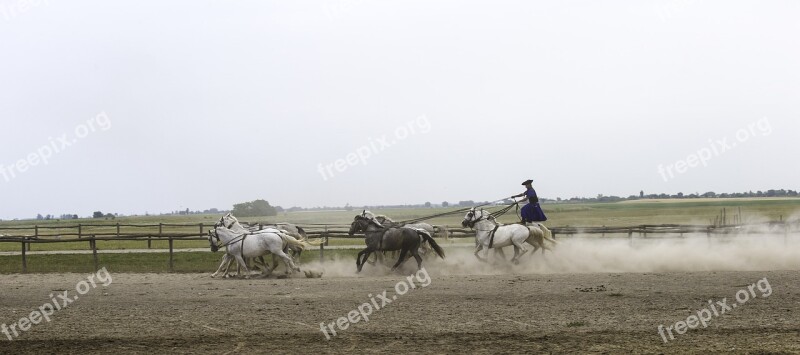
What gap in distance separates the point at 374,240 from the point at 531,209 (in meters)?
4.62

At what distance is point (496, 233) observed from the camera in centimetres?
2111

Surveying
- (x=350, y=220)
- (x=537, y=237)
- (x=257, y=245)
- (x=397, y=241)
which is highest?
(x=350, y=220)

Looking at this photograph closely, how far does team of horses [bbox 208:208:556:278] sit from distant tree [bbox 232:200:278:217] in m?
69.4

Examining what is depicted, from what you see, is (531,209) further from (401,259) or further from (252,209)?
(252,209)

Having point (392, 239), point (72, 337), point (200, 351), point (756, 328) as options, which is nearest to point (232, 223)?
point (392, 239)

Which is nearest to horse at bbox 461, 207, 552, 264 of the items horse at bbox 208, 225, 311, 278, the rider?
the rider

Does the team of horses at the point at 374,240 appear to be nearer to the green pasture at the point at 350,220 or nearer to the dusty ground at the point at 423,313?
the dusty ground at the point at 423,313

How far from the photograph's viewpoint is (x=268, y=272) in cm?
1931

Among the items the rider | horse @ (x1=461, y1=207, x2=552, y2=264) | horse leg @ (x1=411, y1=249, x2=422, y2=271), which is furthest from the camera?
the rider

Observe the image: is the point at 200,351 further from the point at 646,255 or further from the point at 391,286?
the point at 646,255

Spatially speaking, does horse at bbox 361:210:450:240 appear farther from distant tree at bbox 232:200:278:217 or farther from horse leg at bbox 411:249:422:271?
distant tree at bbox 232:200:278:217

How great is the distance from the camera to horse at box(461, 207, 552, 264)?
68.6 ft

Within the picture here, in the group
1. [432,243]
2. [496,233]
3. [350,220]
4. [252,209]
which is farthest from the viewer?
[252,209]

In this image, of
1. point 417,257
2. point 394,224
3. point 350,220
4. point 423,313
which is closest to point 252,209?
point 350,220
